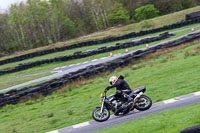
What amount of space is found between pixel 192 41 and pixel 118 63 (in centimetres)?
827

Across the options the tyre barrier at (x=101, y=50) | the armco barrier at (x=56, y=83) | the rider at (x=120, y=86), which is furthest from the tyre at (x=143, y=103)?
the tyre barrier at (x=101, y=50)

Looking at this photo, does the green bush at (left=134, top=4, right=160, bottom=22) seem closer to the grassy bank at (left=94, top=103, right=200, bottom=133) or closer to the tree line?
the tree line

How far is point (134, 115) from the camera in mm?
10844

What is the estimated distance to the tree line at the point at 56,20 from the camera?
82250 mm

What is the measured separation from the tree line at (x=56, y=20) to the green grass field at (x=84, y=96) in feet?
198

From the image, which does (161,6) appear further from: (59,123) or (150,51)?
(59,123)

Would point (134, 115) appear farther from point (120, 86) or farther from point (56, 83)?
point (56, 83)

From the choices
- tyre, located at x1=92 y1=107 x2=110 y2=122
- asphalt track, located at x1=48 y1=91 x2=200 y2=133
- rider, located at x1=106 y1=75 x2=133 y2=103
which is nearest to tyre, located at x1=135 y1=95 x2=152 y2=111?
asphalt track, located at x1=48 y1=91 x2=200 y2=133

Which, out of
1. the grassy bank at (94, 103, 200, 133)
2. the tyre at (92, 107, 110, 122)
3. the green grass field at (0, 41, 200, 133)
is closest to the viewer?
the grassy bank at (94, 103, 200, 133)

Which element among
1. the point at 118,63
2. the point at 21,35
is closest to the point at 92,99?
the point at 118,63

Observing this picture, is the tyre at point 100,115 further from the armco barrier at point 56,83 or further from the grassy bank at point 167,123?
the armco barrier at point 56,83

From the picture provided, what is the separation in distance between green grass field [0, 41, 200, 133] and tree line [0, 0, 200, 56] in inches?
2374

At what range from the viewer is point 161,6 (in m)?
83.5

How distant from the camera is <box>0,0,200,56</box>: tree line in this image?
82.2 metres
